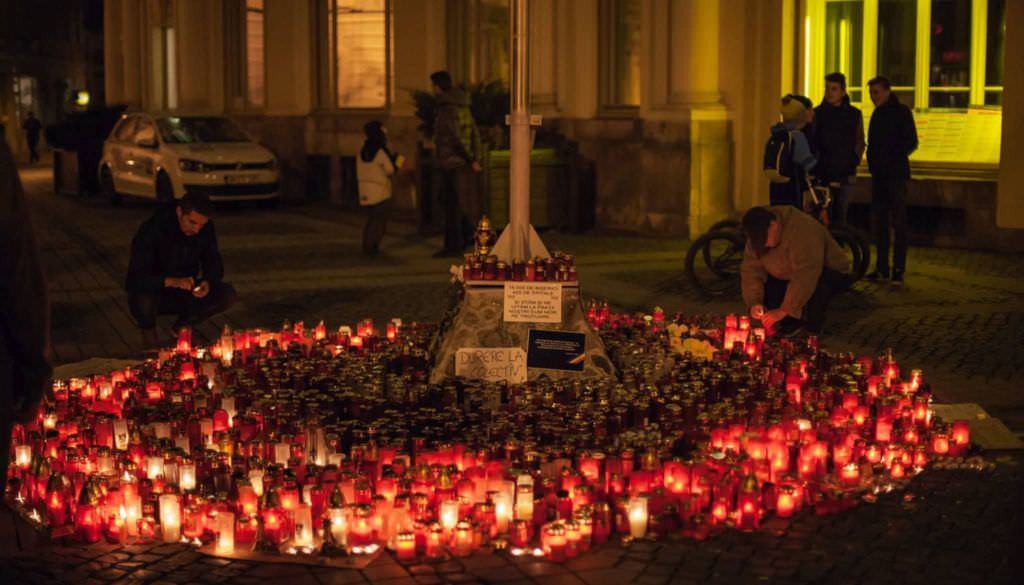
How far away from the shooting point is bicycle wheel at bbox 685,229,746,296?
42.8ft

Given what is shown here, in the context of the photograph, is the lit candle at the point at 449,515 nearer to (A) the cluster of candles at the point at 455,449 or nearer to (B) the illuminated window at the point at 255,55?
(A) the cluster of candles at the point at 455,449

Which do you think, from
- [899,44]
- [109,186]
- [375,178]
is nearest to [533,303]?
[375,178]

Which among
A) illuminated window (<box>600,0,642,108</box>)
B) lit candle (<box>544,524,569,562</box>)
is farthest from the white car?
lit candle (<box>544,524,569,562</box>)

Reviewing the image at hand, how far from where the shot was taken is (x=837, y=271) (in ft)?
34.2

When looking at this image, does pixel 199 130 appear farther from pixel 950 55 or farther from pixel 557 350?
pixel 557 350

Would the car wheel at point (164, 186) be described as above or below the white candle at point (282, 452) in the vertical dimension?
above

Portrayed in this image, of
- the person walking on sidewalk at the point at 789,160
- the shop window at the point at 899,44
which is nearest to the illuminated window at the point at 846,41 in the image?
the shop window at the point at 899,44

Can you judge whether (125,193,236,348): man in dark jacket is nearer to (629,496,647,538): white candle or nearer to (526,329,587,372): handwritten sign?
(526,329,587,372): handwritten sign

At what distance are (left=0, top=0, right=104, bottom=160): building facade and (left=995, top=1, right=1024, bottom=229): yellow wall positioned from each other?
52.3 m

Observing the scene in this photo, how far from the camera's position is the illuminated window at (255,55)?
27844 millimetres

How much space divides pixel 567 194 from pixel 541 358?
11.3m

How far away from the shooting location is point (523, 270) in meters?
8.30

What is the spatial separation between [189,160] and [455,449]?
17260mm

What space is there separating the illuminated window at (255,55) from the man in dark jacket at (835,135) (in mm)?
15464
